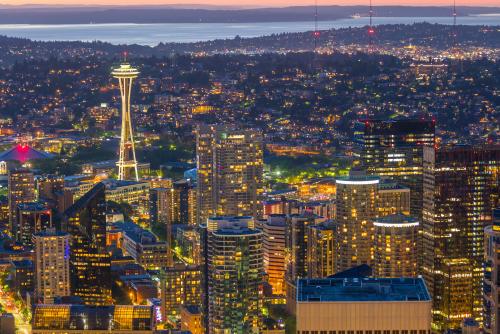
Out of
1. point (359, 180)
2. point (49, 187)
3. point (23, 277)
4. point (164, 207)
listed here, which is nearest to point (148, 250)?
point (23, 277)

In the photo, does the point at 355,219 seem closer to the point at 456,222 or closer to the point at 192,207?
the point at 456,222

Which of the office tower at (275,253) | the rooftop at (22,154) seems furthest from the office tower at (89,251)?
the rooftop at (22,154)

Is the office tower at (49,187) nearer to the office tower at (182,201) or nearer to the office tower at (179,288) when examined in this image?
the office tower at (182,201)

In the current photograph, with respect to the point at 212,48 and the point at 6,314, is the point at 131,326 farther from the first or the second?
the point at 212,48

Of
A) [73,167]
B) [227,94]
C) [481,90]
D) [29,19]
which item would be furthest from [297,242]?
[29,19]

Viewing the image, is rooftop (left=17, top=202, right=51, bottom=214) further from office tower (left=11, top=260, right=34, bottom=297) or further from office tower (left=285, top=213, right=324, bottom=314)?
office tower (left=285, top=213, right=324, bottom=314)

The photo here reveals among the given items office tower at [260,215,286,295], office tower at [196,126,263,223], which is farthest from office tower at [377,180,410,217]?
office tower at [196,126,263,223]

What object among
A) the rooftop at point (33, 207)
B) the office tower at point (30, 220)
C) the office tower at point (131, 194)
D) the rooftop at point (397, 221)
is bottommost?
the office tower at point (131, 194)
